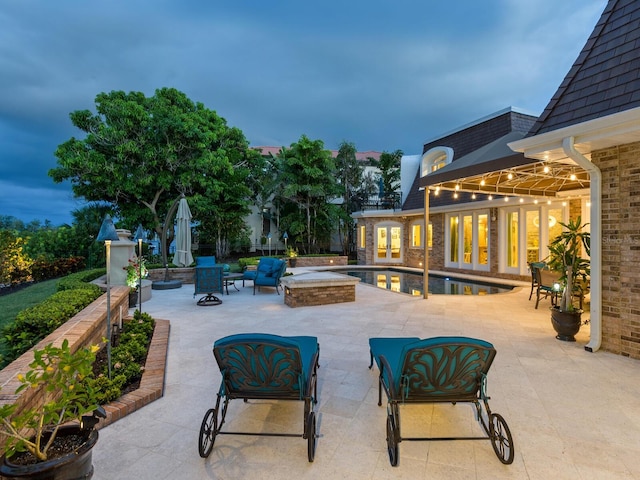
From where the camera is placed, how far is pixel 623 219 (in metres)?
4.01

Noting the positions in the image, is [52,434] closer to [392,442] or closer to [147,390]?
[147,390]

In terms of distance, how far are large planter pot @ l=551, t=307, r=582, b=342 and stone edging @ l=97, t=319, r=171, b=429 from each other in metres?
5.33

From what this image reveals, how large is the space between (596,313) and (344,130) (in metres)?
68.9

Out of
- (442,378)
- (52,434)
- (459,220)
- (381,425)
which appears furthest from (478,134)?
(52,434)

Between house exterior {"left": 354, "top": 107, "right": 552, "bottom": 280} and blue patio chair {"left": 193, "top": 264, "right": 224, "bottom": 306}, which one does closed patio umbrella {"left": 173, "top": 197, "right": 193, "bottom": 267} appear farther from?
house exterior {"left": 354, "top": 107, "right": 552, "bottom": 280}

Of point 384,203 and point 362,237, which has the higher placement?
point 384,203

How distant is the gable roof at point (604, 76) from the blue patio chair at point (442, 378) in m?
3.77

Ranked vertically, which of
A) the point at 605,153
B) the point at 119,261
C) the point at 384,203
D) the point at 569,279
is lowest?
the point at 569,279

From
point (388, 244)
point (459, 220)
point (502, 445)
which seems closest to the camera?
point (502, 445)

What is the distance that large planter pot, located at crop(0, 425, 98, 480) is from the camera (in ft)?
4.62

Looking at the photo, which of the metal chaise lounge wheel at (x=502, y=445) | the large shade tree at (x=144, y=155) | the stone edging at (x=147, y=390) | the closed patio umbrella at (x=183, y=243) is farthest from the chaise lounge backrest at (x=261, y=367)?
the large shade tree at (x=144, y=155)

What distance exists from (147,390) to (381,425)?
219 cm

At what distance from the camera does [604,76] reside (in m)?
4.14

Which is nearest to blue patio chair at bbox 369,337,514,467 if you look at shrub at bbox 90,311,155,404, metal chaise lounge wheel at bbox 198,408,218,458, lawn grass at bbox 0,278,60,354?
metal chaise lounge wheel at bbox 198,408,218,458
